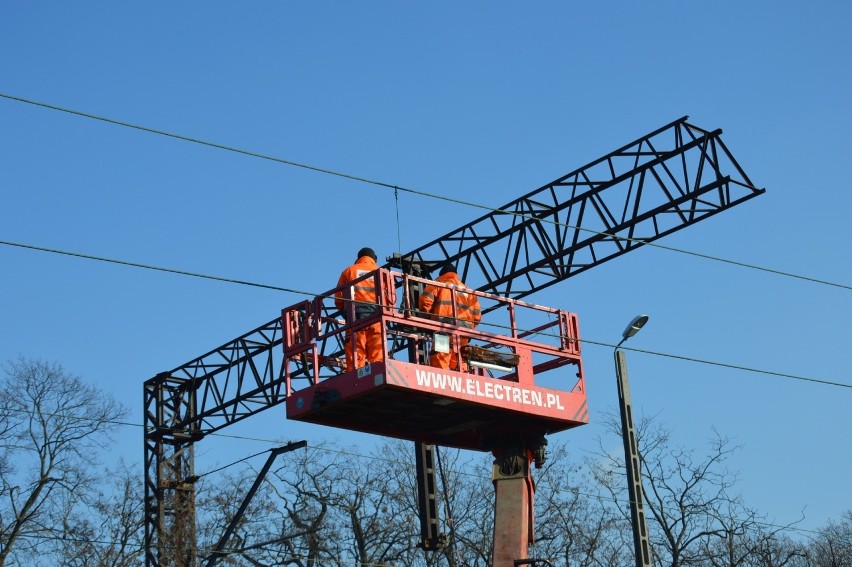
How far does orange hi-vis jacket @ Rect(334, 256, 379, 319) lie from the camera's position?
17938 mm

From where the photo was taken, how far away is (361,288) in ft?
59.5

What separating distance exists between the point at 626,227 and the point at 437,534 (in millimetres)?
6296

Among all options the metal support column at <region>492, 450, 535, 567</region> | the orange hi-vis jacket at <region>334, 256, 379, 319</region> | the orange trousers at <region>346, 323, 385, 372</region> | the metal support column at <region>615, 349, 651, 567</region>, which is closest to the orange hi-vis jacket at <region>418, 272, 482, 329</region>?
the orange hi-vis jacket at <region>334, 256, 379, 319</region>

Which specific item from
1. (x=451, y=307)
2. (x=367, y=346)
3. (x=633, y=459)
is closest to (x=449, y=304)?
(x=451, y=307)

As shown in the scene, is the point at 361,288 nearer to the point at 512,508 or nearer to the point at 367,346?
the point at 367,346

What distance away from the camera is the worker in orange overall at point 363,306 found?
1745 cm

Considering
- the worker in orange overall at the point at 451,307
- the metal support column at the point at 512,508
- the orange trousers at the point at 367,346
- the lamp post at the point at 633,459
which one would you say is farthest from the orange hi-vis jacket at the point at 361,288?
the lamp post at the point at 633,459

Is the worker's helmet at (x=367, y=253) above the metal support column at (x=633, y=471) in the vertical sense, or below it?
above

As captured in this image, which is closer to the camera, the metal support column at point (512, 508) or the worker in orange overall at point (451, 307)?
the metal support column at point (512, 508)

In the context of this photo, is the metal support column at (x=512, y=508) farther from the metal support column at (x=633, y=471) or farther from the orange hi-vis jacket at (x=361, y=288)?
the orange hi-vis jacket at (x=361, y=288)

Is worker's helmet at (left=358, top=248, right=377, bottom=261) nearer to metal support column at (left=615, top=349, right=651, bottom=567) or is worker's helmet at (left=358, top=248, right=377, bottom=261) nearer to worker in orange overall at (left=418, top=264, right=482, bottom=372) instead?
worker in orange overall at (left=418, top=264, right=482, bottom=372)

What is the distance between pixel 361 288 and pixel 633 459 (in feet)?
15.3

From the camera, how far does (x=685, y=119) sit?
75.6 feet

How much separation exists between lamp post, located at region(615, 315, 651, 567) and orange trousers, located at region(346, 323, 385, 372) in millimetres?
4074
